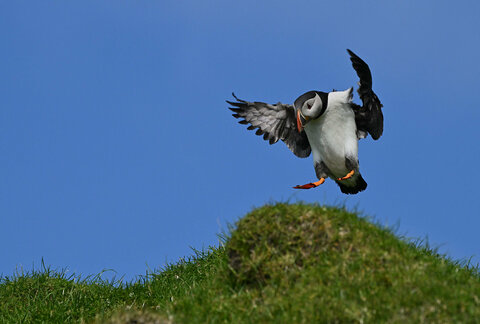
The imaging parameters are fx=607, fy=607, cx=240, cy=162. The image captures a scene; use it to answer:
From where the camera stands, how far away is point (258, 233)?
6.68 m

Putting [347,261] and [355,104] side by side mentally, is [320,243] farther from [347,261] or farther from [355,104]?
[355,104]

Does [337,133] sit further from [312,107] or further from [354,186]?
[354,186]

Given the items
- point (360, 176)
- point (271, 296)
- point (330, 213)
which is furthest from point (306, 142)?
point (271, 296)

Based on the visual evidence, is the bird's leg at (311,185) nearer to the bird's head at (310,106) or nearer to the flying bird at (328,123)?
the flying bird at (328,123)

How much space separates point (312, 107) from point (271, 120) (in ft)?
3.89

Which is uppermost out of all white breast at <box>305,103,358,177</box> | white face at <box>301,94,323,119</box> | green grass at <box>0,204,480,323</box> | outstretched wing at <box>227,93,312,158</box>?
outstretched wing at <box>227,93,312,158</box>

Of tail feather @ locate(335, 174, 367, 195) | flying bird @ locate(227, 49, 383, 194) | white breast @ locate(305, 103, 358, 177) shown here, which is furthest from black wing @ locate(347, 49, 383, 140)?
tail feather @ locate(335, 174, 367, 195)

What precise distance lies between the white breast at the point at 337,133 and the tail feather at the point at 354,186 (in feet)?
2.31

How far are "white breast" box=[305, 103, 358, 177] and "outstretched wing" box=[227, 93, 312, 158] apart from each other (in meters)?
0.69

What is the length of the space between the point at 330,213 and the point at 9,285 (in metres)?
6.32

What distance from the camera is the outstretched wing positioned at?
11.7m

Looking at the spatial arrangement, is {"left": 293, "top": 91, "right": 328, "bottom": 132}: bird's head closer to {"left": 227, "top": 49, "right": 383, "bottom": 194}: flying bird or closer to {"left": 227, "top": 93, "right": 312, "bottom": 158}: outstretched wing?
{"left": 227, "top": 49, "right": 383, "bottom": 194}: flying bird

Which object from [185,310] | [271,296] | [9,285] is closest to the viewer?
[271,296]

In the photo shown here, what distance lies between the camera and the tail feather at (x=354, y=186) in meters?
11.7
